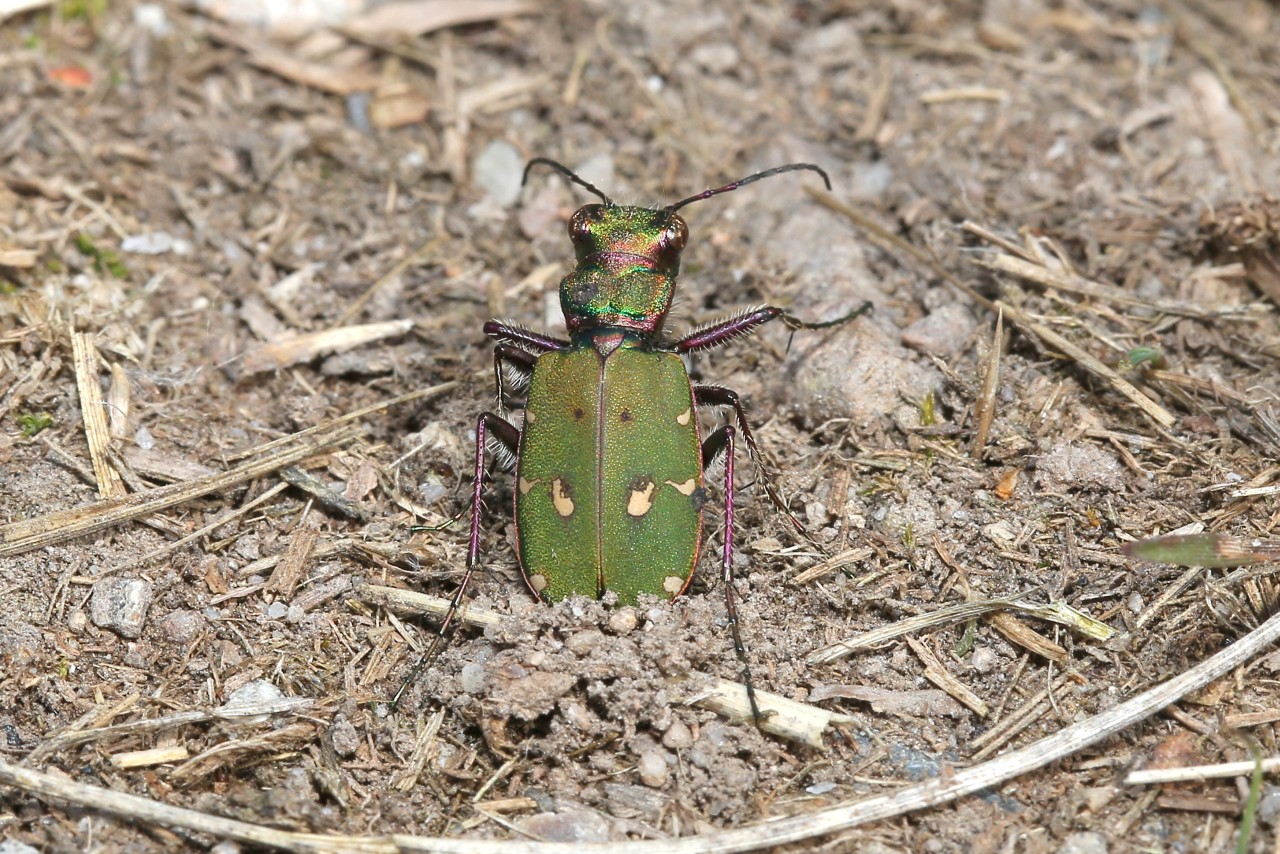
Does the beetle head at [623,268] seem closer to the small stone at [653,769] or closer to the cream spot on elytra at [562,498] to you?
the cream spot on elytra at [562,498]

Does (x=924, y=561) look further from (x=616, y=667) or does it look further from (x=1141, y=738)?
(x=616, y=667)

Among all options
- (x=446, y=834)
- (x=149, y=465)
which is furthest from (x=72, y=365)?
(x=446, y=834)

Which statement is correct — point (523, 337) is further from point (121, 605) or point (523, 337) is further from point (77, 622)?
point (77, 622)

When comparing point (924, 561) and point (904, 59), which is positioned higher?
point (904, 59)

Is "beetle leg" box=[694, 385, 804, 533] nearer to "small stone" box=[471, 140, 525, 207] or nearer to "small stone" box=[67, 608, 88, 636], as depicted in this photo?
"small stone" box=[471, 140, 525, 207]

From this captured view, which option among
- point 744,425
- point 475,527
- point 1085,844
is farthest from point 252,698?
point 1085,844

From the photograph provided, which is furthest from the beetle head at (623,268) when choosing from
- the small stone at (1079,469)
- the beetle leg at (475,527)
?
the small stone at (1079,469)

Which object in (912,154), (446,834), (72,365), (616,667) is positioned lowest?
(446,834)
